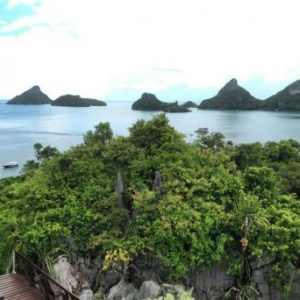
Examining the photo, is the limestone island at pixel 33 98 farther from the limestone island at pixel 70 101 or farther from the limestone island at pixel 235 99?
the limestone island at pixel 235 99

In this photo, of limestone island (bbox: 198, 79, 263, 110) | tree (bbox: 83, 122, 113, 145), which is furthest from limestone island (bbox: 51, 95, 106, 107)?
tree (bbox: 83, 122, 113, 145)

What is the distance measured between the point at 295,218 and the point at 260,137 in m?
54.2

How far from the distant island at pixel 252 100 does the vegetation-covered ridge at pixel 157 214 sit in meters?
109

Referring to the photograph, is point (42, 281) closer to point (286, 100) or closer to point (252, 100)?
point (286, 100)

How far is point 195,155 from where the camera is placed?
1470 cm

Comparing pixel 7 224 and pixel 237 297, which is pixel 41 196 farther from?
pixel 237 297

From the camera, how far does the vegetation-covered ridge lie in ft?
36.4

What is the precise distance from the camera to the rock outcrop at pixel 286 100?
115363mm

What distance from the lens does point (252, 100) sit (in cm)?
12488

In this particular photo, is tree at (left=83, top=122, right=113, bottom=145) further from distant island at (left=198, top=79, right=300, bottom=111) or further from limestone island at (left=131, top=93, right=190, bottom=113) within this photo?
distant island at (left=198, top=79, right=300, bottom=111)

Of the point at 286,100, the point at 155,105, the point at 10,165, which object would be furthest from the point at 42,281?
the point at 286,100

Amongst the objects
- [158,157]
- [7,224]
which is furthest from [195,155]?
[7,224]

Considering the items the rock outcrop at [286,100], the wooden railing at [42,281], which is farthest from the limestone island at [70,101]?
the wooden railing at [42,281]

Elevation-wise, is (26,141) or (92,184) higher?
(92,184)
